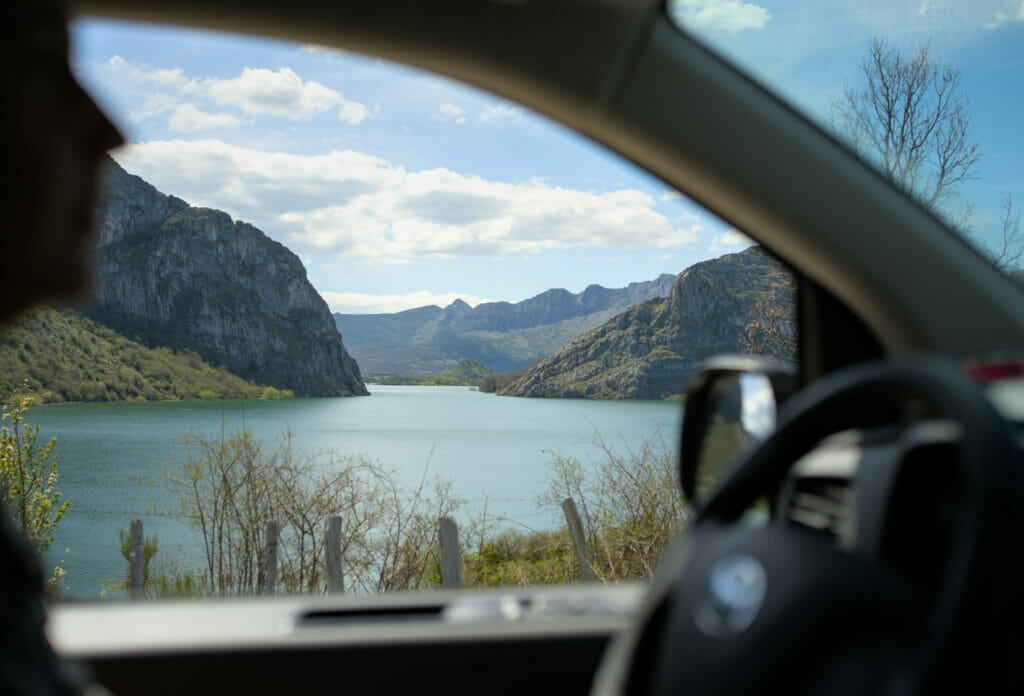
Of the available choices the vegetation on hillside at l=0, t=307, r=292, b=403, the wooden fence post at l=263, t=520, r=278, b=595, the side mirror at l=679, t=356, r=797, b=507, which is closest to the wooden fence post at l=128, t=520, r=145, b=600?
the wooden fence post at l=263, t=520, r=278, b=595

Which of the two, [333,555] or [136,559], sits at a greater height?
[136,559]

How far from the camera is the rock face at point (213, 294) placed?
1554cm

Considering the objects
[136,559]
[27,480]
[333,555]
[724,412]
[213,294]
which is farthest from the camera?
[213,294]

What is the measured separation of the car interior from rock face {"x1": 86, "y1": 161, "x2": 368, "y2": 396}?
31.3ft

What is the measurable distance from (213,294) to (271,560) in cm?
1393

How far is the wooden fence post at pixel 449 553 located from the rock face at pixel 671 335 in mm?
1856

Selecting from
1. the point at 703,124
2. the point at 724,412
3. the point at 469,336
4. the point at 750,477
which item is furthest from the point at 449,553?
the point at 469,336

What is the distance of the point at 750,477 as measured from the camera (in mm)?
879

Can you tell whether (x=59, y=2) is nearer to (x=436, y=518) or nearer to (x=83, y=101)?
(x=83, y=101)

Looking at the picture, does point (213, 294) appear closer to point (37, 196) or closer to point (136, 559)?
point (136, 559)

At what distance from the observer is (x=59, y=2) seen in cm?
83

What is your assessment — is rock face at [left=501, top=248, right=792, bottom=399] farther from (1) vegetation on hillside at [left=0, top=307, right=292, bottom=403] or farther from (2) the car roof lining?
(1) vegetation on hillside at [left=0, top=307, right=292, bottom=403]

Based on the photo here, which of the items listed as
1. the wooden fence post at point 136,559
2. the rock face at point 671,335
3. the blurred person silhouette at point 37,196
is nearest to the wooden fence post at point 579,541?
the rock face at point 671,335

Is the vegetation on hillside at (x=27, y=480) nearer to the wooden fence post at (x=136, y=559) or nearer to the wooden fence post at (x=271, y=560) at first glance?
the wooden fence post at (x=136, y=559)
